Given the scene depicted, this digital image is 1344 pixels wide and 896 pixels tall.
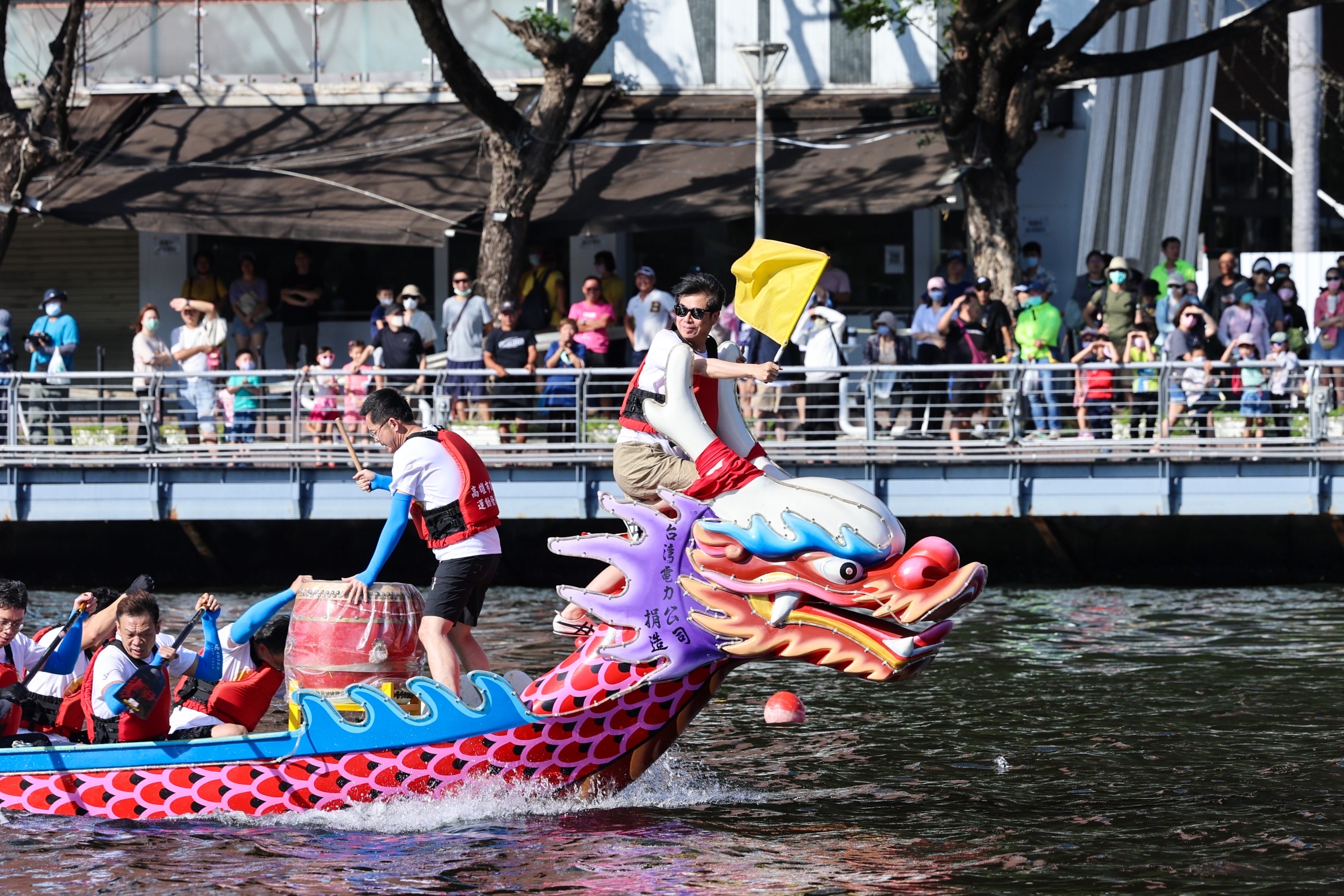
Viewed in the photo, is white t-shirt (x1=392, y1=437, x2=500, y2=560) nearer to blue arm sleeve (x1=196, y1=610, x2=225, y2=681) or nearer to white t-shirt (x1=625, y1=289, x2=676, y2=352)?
blue arm sleeve (x1=196, y1=610, x2=225, y2=681)

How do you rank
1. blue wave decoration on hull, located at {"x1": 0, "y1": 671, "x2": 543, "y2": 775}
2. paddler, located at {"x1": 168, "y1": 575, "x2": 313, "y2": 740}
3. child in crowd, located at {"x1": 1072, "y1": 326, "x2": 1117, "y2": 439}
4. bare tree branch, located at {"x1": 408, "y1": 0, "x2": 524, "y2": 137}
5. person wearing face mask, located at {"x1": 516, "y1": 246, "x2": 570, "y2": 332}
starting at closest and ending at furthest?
blue wave decoration on hull, located at {"x1": 0, "y1": 671, "x2": 543, "y2": 775}
paddler, located at {"x1": 168, "y1": 575, "x2": 313, "y2": 740}
child in crowd, located at {"x1": 1072, "y1": 326, "x2": 1117, "y2": 439}
bare tree branch, located at {"x1": 408, "y1": 0, "x2": 524, "y2": 137}
person wearing face mask, located at {"x1": 516, "y1": 246, "x2": 570, "y2": 332}

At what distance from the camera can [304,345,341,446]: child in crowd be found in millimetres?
16922

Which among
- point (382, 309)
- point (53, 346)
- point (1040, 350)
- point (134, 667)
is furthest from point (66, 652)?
point (1040, 350)

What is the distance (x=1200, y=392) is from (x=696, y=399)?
928 cm

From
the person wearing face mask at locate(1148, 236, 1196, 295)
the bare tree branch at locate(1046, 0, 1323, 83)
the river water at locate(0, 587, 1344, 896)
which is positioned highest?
the bare tree branch at locate(1046, 0, 1323, 83)

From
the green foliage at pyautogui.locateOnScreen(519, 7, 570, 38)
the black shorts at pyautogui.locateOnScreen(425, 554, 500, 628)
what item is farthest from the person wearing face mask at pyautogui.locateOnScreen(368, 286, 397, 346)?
the black shorts at pyautogui.locateOnScreen(425, 554, 500, 628)

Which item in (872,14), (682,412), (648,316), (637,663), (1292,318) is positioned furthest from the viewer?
(872,14)

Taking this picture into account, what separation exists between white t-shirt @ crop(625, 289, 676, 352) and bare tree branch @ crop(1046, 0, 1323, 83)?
502cm

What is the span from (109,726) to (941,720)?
516 cm

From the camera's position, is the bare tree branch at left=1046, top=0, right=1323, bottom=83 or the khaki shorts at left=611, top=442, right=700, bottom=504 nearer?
the khaki shorts at left=611, top=442, right=700, bottom=504

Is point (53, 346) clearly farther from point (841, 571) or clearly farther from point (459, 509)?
point (841, 571)

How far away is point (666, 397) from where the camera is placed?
26.9 feet

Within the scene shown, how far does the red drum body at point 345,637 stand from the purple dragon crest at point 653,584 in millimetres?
1129

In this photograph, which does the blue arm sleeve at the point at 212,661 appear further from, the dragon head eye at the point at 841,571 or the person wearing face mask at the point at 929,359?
the person wearing face mask at the point at 929,359
